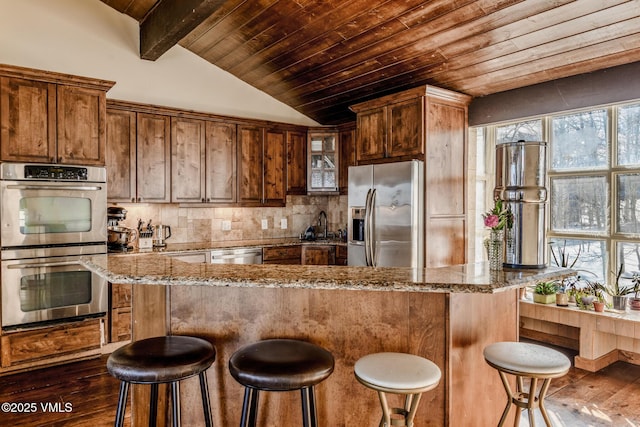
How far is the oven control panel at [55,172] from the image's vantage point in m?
3.43

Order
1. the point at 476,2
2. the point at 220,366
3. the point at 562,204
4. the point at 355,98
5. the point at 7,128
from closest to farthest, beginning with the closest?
the point at 220,366, the point at 476,2, the point at 7,128, the point at 562,204, the point at 355,98

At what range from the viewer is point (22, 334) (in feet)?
11.2

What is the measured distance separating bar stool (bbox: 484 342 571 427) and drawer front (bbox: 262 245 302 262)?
Answer: 3090 mm

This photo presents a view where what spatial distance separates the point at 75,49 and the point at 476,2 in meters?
3.76

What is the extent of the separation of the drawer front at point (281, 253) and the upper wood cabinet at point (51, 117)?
1881 millimetres

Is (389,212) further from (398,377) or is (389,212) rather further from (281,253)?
(398,377)

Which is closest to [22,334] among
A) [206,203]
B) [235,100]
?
[206,203]

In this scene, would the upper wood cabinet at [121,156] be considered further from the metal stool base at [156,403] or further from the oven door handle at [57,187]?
the metal stool base at [156,403]

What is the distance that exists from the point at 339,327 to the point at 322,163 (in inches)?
139

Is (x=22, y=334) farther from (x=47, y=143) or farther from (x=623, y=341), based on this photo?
(x=623, y=341)

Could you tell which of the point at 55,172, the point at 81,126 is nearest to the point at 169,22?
the point at 81,126

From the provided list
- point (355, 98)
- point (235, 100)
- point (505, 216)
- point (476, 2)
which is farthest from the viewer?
point (235, 100)

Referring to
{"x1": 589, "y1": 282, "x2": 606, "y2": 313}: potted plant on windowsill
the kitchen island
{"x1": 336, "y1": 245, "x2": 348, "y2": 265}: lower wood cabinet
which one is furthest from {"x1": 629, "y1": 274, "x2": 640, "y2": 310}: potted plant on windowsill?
{"x1": 336, "y1": 245, "x2": 348, "y2": 265}: lower wood cabinet

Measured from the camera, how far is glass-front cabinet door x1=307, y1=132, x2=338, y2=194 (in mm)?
5258
